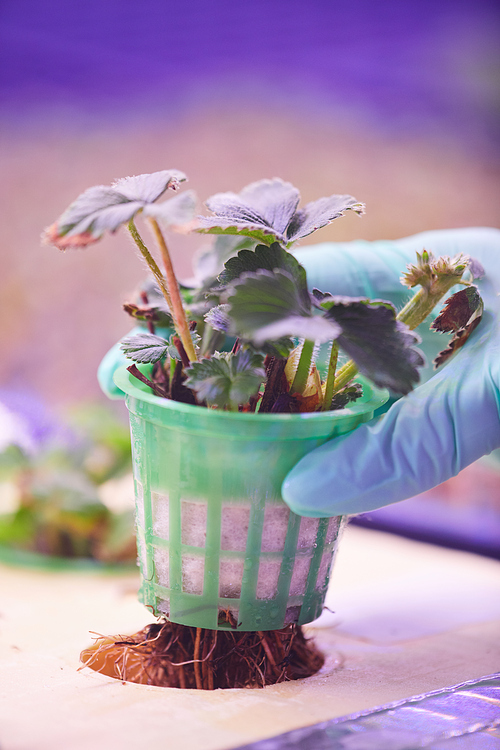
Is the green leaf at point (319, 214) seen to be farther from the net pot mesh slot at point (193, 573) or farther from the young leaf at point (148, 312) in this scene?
the net pot mesh slot at point (193, 573)

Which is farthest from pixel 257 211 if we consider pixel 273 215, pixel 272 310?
pixel 272 310

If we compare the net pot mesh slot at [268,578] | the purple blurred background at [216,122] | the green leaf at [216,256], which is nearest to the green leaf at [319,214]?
the green leaf at [216,256]

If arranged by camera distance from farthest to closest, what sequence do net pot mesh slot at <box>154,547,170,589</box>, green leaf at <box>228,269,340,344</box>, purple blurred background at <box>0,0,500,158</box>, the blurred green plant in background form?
1. purple blurred background at <box>0,0,500,158</box>
2. the blurred green plant in background
3. net pot mesh slot at <box>154,547,170,589</box>
4. green leaf at <box>228,269,340,344</box>

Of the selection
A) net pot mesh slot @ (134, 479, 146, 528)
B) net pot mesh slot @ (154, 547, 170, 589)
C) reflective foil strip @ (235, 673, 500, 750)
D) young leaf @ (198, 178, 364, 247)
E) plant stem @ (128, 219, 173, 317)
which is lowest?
reflective foil strip @ (235, 673, 500, 750)

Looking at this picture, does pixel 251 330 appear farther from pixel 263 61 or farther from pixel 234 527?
pixel 263 61

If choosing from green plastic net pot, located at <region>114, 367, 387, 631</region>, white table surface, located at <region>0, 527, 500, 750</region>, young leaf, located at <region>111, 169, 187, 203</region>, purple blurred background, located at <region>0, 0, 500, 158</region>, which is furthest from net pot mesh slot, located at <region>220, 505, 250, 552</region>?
purple blurred background, located at <region>0, 0, 500, 158</region>

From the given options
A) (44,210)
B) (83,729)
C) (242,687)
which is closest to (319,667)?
(242,687)

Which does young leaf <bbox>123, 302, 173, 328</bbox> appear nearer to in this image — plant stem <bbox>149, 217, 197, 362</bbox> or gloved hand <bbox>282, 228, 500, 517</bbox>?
plant stem <bbox>149, 217, 197, 362</bbox>
